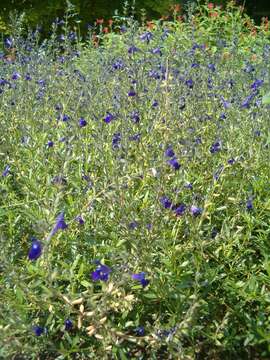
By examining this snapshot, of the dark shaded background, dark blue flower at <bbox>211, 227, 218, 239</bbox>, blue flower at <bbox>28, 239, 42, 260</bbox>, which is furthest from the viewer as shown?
the dark shaded background

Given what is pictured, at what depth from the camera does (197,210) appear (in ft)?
7.76

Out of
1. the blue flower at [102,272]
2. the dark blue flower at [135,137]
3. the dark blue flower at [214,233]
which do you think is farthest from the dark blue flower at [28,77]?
the blue flower at [102,272]

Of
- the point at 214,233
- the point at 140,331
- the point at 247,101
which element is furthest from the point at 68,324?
the point at 247,101

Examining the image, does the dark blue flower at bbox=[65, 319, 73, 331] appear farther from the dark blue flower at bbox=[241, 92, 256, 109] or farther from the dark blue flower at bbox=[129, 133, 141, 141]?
the dark blue flower at bbox=[241, 92, 256, 109]

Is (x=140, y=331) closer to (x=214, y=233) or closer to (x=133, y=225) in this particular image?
(x=133, y=225)

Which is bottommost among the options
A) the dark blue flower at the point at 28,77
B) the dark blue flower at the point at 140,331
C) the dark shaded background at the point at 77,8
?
the dark shaded background at the point at 77,8

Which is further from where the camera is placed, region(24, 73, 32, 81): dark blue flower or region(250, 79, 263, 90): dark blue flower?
region(24, 73, 32, 81): dark blue flower

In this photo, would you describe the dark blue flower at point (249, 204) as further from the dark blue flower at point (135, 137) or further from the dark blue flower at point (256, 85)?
the dark blue flower at point (256, 85)

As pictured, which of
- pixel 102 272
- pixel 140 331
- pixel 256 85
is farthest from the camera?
pixel 256 85

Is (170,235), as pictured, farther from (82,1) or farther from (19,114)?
(82,1)

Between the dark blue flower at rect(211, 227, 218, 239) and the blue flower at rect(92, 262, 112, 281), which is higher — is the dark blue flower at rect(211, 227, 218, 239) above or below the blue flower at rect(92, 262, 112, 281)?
below


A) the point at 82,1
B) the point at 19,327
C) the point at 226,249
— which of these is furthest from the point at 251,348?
the point at 82,1

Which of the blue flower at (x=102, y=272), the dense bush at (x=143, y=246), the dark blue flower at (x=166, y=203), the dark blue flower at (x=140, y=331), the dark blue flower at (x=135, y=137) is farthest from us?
the dark blue flower at (x=135, y=137)

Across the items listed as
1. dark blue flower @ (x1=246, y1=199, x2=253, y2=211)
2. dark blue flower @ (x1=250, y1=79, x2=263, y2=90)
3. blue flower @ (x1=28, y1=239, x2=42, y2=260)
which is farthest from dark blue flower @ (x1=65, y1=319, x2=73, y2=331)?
dark blue flower @ (x1=250, y1=79, x2=263, y2=90)
